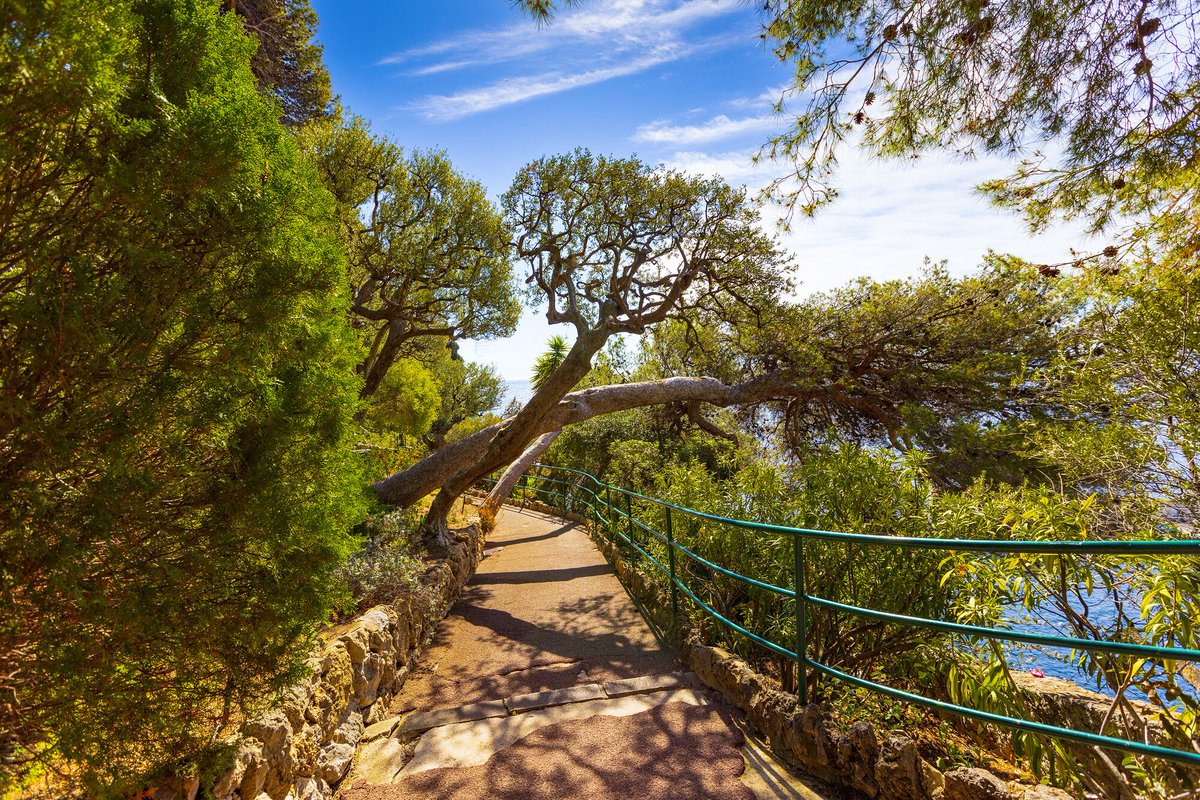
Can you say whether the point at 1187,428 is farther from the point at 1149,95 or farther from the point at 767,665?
the point at 767,665

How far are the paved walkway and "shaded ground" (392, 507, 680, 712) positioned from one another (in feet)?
0.06

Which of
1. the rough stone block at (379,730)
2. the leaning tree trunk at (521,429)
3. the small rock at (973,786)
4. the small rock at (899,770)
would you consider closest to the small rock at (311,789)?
the rough stone block at (379,730)

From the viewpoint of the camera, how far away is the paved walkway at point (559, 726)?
9.22 ft

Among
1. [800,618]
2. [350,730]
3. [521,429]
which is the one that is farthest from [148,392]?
[521,429]

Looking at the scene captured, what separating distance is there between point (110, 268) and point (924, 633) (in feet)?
12.7

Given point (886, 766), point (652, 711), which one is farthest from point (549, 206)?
point (886, 766)

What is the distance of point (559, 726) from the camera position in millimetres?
3420

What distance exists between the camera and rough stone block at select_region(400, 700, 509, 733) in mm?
3609

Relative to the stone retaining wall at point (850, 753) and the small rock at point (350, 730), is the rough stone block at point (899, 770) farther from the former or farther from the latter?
the small rock at point (350, 730)

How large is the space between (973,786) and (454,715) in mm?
3017

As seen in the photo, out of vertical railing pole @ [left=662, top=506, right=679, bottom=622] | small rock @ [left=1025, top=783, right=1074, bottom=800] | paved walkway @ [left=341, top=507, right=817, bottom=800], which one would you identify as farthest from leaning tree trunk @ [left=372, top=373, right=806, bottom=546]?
small rock @ [left=1025, top=783, right=1074, bottom=800]

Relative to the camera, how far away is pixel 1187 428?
313 cm

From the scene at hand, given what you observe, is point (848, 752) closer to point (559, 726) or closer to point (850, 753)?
point (850, 753)

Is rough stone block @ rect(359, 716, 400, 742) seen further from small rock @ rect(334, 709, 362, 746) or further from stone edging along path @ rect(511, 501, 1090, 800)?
stone edging along path @ rect(511, 501, 1090, 800)
